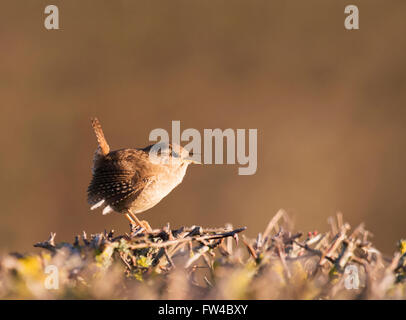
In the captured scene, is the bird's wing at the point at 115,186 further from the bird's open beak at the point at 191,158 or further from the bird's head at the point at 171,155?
the bird's open beak at the point at 191,158

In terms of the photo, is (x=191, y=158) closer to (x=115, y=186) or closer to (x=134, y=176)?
(x=134, y=176)

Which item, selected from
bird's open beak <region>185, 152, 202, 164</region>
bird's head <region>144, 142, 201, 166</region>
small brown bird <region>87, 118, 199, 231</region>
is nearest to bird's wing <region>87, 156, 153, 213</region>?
small brown bird <region>87, 118, 199, 231</region>

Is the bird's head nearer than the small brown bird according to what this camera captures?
No

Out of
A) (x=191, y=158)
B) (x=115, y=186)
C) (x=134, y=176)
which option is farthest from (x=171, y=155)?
(x=115, y=186)

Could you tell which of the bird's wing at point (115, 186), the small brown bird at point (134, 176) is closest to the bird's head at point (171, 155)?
the small brown bird at point (134, 176)

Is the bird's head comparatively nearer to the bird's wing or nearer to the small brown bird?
the small brown bird

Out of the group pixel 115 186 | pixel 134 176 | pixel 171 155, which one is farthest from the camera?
pixel 171 155

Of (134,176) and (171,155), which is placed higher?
(171,155)

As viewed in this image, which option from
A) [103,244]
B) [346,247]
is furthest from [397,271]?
[103,244]

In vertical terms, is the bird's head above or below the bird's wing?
above
